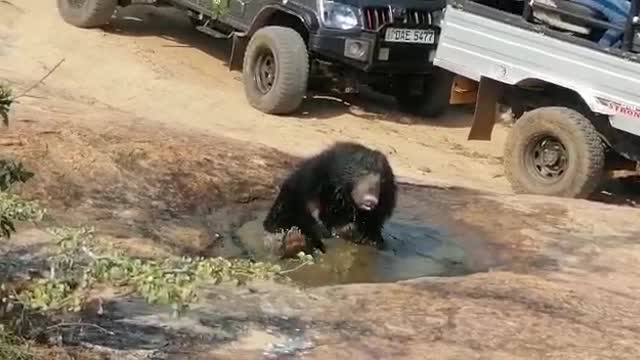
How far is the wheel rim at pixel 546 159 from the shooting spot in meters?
9.54

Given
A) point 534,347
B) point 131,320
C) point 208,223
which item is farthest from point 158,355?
point 208,223

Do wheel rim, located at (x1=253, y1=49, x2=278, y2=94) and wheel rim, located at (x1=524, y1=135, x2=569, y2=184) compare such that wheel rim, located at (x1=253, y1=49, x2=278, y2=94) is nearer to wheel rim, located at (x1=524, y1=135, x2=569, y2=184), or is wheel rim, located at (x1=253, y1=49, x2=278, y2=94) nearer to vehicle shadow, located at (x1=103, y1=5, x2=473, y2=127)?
vehicle shadow, located at (x1=103, y1=5, x2=473, y2=127)

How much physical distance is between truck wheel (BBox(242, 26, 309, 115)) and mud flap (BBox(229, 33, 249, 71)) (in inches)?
12.8

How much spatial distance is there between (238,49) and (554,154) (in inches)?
167

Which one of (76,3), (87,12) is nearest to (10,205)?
(87,12)

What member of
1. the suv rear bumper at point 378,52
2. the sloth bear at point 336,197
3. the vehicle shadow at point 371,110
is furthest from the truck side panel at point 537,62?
the sloth bear at point 336,197

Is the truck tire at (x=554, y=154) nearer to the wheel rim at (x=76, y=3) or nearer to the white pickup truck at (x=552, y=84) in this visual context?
the white pickup truck at (x=552, y=84)

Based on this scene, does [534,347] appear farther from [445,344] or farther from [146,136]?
[146,136]

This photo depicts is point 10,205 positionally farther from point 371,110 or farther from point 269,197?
point 371,110

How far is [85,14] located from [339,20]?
407 centimetres

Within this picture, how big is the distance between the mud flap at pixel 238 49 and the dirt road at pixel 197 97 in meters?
0.28

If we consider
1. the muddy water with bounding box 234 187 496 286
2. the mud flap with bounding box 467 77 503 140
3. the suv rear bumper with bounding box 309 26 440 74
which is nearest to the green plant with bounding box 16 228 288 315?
the muddy water with bounding box 234 187 496 286

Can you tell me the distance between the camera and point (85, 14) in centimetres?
1414

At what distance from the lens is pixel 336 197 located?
23.6ft
